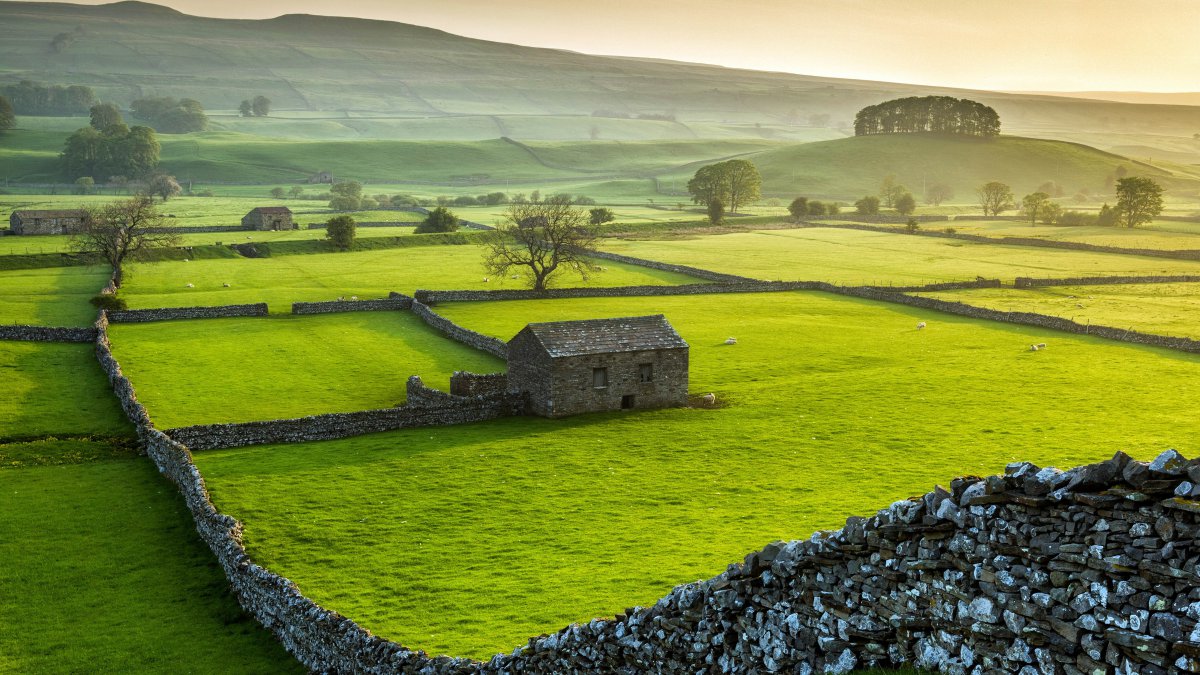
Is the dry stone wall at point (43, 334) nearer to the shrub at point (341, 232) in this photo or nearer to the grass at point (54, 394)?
the grass at point (54, 394)

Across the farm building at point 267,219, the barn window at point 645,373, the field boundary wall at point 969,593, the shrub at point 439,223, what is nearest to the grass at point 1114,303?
the barn window at point 645,373

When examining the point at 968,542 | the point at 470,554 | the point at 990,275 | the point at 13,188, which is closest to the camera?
the point at 968,542

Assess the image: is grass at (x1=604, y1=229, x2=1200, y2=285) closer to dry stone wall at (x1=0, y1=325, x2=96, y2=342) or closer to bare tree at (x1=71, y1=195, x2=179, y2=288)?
bare tree at (x1=71, y1=195, x2=179, y2=288)

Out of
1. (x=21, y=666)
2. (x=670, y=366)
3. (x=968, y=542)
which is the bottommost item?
(x=21, y=666)

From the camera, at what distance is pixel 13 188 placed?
602ft

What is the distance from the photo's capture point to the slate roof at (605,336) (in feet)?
137

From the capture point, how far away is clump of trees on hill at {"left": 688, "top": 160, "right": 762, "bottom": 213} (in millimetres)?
162250

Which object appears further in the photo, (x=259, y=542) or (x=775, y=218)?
(x=775, y=218)

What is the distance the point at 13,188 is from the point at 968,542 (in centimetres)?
20735

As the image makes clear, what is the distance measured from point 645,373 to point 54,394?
2609cm

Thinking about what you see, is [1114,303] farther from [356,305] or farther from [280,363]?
[280,363]

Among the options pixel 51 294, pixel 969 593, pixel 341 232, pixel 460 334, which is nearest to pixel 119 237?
pixel 51 294

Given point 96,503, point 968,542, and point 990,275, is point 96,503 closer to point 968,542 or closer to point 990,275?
point 968,542

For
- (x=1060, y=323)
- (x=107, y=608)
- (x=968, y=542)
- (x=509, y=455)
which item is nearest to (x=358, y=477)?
(x=509, y=455)
